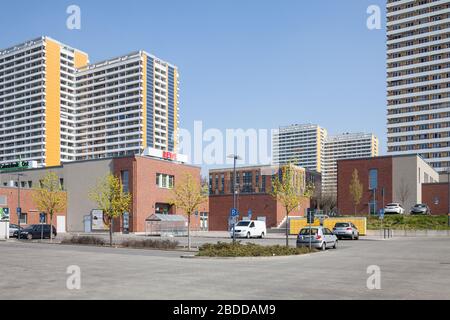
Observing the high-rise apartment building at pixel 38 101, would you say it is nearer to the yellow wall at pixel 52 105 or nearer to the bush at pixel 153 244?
the yellow wall at pixel 52 105

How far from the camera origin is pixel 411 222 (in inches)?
2239

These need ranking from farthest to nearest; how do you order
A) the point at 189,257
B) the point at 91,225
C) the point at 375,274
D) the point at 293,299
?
the point at 91,225 < the point at 189,257 < the point at 375,274 < the point at 293,299

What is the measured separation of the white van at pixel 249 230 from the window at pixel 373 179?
89.4ft

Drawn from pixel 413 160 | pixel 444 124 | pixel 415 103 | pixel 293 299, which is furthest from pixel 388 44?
pixel 293 299

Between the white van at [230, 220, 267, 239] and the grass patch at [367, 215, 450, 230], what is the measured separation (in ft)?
46.1

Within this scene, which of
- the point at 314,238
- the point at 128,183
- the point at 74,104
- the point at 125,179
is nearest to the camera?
the point at 314,238

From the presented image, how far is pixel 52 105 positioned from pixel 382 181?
11730cm

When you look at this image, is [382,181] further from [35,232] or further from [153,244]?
[35,232]

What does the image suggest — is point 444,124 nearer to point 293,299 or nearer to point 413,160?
point 413,160

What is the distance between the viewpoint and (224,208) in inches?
2913

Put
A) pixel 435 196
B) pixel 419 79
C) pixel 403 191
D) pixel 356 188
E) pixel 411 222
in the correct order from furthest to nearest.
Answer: pixel 419 79
pixel 435 196
pixel 356 188
pixel 403 191
pixel 411 222

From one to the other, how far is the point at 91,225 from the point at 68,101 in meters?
109

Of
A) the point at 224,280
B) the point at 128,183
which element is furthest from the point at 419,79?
the point at 224,280

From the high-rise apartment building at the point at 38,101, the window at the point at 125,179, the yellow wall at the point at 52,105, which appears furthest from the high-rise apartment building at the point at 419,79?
the yellow wall at the point at 52,105
